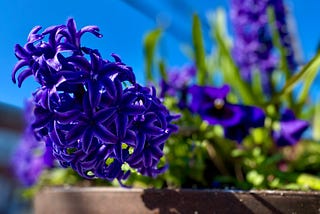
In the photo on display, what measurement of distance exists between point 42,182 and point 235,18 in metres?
0.54

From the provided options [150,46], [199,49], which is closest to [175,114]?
[199,49]

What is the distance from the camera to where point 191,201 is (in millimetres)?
361

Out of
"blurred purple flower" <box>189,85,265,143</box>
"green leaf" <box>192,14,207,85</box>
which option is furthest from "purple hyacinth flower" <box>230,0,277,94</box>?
"blurred purple flower" <box>189,85,265,143</box>

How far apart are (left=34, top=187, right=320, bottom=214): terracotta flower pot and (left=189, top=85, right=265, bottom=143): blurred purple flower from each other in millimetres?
182

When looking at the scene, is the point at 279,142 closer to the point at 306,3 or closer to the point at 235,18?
the point at 235,18

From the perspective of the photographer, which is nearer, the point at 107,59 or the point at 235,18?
the point at 107,59

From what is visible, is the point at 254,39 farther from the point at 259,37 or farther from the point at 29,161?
the point at 29,161

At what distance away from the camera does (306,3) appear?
5.52ft

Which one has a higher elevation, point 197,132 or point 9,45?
point 9,45

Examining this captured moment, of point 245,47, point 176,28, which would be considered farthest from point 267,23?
point 176,28

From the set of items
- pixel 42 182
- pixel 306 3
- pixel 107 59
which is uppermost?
pixel 306 3

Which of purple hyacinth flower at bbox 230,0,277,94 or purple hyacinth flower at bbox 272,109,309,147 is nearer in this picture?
purple hyacinth flower at bbox 272,109,309,147

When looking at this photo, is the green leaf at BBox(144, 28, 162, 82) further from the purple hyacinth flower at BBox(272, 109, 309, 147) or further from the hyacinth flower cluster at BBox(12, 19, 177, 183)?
the hyacinth flower cluster at BBox(12, 19, 177, 183)

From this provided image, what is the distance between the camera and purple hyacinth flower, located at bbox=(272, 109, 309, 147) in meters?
0.61
